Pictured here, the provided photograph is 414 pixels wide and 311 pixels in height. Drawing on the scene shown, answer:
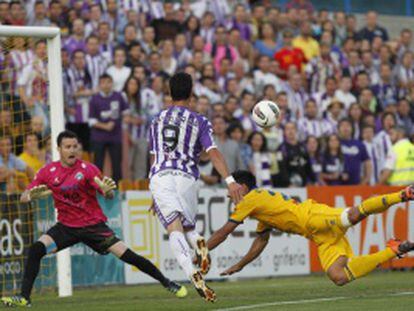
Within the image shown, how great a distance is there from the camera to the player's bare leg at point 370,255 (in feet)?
40.5

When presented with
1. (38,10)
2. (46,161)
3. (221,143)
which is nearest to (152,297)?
(46,161)

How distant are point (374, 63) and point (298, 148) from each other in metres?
5.59

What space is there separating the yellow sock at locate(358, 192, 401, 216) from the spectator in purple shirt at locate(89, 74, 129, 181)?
7857mm

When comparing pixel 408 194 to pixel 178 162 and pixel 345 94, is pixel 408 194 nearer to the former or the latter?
pixel 178 162

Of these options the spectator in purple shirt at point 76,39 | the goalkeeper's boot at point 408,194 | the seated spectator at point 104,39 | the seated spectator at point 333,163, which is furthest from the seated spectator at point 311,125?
the goalkeeper's boot at point 408,194

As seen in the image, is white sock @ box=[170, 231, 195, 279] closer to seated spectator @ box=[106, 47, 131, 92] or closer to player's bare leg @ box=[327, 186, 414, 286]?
player's bare leg @ box=[327, 186, 414, 286]

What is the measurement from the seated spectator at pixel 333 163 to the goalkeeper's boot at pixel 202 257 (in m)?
9.88

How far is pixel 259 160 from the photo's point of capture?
20.5 meters

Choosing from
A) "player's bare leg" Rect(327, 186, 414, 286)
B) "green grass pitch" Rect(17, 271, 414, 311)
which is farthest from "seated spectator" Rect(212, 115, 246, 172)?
"player's bare leg" Rect(327, 186, 414, 286)

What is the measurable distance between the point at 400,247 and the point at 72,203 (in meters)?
3.96

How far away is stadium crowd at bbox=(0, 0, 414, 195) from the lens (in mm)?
19656

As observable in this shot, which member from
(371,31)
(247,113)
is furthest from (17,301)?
(371,31)

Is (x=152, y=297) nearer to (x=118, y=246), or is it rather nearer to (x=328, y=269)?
(x=118, y=246)

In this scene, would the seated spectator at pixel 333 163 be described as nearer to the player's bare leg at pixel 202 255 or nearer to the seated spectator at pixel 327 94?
the seated spectator at pixel 327 94
